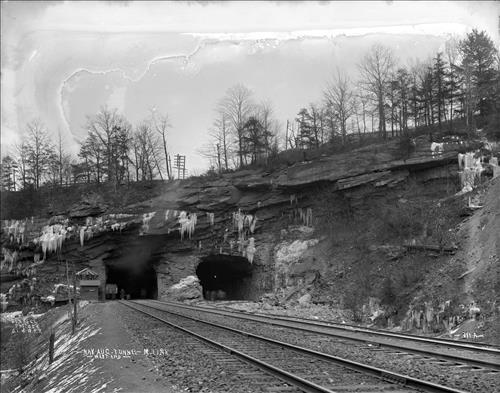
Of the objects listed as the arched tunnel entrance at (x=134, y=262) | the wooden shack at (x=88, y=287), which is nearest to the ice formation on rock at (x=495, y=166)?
the arched tunnel entrance at (x=134, y=262)

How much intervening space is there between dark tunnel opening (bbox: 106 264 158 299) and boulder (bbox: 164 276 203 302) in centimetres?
740

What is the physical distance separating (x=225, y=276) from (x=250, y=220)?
11.2 metres

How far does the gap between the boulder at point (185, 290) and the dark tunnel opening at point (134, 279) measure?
24.3 feet

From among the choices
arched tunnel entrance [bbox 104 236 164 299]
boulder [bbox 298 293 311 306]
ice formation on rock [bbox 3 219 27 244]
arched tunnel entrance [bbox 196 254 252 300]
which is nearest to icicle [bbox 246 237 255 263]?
arched tunnel entrance [bbox 196 254 252 300]

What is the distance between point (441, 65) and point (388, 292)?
3471 centimetres

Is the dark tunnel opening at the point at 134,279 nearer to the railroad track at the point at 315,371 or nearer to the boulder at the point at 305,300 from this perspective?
the boulder at the point at 305,300

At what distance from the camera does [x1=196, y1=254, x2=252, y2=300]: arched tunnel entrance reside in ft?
162

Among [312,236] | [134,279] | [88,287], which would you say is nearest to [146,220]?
[88,287]

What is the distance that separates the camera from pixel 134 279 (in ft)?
209

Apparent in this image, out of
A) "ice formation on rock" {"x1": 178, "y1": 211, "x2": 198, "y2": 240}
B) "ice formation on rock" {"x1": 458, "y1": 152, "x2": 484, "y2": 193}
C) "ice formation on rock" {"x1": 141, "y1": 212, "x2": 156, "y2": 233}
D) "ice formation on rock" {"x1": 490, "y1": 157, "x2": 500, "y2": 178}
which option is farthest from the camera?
"ice formation on rock" {"x1": 141, "y1": 212, "x2": 156, "y2": 233}

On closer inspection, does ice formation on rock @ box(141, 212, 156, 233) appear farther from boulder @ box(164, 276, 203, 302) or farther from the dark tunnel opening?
the dark tunnel opening

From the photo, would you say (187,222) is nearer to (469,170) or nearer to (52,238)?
(52,238)

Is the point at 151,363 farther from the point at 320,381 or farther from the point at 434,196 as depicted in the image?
the point at 434,196

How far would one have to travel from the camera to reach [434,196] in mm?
38344
